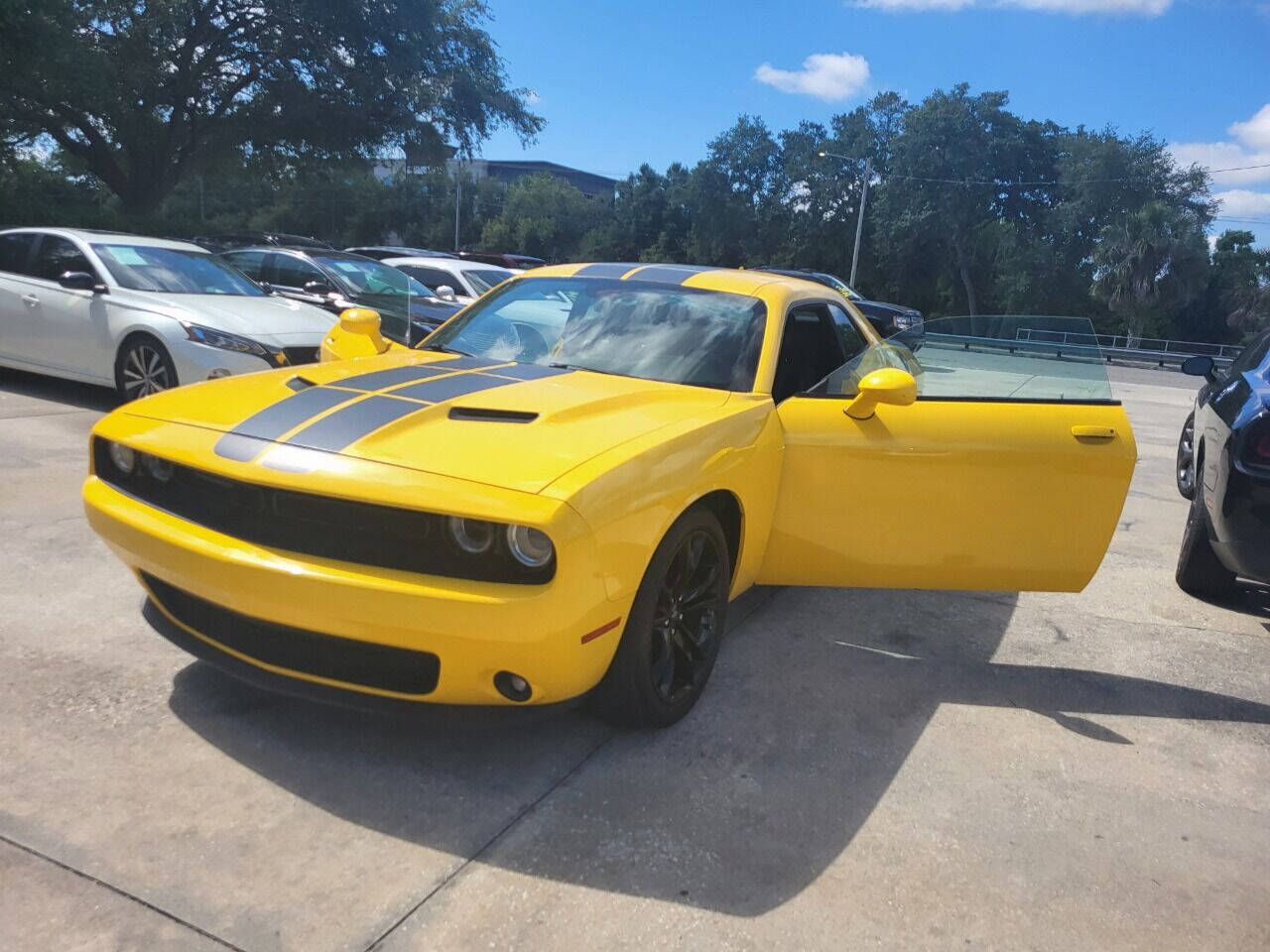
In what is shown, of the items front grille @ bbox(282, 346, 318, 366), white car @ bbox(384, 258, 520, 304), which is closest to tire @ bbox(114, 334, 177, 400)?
front grille @ bbox(282, 346, 318, 366)

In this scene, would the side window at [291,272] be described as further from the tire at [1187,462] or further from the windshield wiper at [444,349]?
the tire at [1187,462]

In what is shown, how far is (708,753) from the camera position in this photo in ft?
9.99

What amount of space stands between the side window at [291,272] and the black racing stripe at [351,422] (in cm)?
831

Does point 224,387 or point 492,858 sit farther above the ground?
point 224,387

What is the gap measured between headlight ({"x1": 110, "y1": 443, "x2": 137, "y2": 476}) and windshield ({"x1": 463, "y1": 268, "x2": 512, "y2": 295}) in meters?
9.85

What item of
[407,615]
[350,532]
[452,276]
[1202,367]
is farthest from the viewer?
[452,276]

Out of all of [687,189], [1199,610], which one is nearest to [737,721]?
[1199,610]

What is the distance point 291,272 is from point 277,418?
8564 mm

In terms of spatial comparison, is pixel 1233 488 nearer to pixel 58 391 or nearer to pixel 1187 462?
pixel 1187 462

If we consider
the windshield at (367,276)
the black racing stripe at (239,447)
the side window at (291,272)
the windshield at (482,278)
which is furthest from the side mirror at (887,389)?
the windshield at (482,278)

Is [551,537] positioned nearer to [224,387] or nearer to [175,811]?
[175,811]

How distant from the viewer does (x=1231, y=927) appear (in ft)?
7.93

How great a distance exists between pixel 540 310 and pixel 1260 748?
312cm

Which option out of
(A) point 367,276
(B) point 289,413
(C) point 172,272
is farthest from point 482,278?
(B) point 289,413
